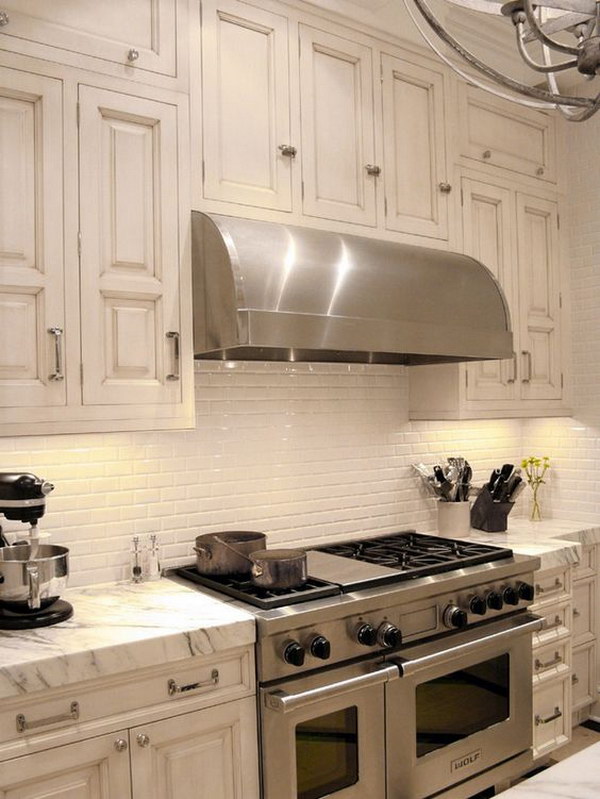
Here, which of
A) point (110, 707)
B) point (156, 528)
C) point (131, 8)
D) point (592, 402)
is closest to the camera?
point (110, 707)

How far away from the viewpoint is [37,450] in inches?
99.0

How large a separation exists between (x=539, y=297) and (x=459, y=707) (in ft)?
6.44

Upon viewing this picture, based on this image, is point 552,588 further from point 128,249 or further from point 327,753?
point 128,249

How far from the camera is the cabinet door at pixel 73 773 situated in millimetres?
1825

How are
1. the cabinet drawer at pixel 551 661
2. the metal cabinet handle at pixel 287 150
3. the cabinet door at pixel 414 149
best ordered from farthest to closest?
the cabinet drawer at pixel 551 661 → the cabinet door at pixel 414 149 → the metal cabinet handle at pixel 287 150

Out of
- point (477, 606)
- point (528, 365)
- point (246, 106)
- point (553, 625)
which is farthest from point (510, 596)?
point (246, 106)

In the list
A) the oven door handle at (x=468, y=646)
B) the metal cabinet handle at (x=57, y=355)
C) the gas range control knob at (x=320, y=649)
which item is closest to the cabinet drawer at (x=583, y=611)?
the oven door handle at (x=468, y=646)

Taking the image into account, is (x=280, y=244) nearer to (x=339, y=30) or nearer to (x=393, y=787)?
(x=339, y=30)

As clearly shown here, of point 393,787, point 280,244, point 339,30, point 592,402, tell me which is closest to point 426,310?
point 280,244

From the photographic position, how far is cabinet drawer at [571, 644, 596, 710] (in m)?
3.58

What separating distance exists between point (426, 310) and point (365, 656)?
1.28 metres

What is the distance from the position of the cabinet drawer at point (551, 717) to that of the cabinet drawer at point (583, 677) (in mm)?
262

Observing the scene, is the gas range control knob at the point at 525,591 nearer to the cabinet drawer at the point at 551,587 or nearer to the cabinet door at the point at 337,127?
the cabinet drawer at the point at 551,587

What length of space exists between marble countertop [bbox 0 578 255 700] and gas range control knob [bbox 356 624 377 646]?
0.39m
